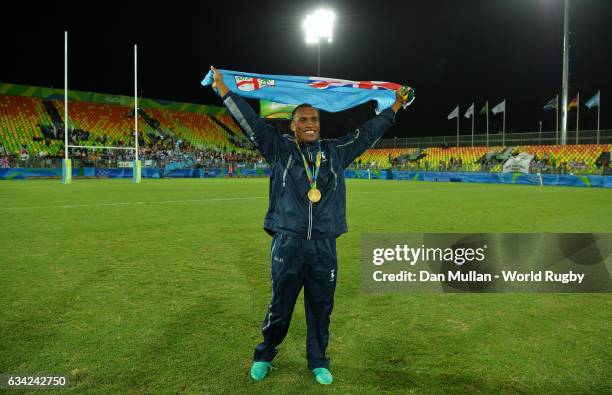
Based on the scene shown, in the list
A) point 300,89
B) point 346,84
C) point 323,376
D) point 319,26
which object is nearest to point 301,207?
point 323,376

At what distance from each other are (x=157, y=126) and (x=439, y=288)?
172 ft

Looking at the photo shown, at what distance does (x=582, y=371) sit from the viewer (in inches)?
137

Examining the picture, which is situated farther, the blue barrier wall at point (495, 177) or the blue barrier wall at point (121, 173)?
the blue barrier wall at point (121, 173)

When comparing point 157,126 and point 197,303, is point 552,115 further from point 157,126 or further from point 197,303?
point 197,303

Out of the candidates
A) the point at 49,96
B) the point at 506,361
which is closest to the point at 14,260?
the point at 506,361

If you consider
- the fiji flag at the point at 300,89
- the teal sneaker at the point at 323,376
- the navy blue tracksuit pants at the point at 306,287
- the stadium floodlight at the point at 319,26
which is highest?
the stadium floodlight at the point at 319,26

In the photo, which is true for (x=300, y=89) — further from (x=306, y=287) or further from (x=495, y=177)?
(x=495, y=177)

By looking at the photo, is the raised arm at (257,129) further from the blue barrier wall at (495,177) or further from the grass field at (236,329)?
the blue barrier wall at (495,177)

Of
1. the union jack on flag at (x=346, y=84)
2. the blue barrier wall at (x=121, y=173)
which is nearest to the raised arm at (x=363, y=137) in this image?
the union jack on flag at (x=346, y=84)

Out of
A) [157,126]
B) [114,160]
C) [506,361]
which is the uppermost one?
[157,126]

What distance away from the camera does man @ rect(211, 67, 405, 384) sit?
3.14 metres

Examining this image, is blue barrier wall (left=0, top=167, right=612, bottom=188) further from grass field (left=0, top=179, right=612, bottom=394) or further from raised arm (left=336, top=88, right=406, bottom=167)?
raised arm (left=336, top=88, right=406, bottom=167)

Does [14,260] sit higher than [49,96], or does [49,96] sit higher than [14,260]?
[49,96]

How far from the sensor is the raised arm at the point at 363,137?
11.0ft
